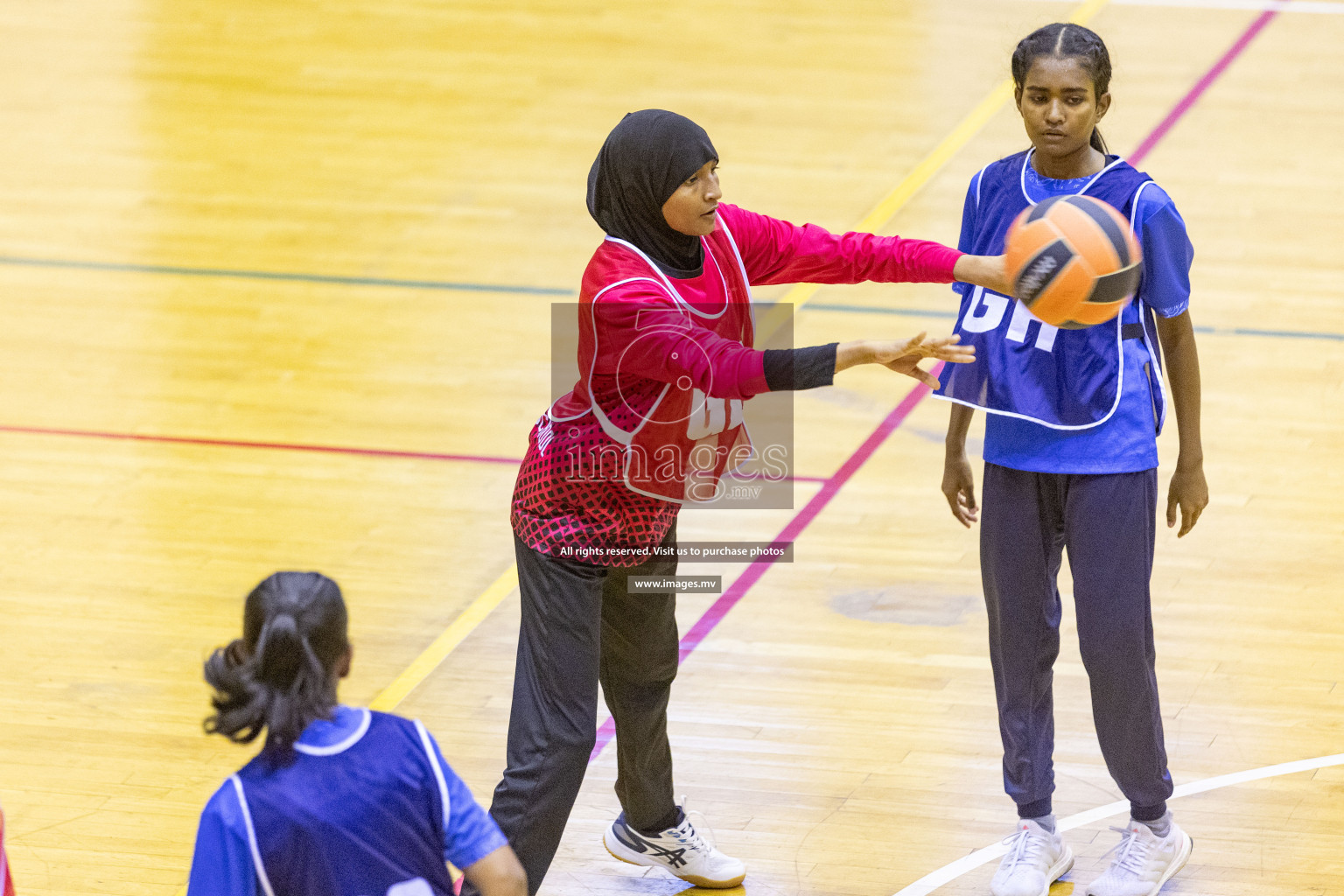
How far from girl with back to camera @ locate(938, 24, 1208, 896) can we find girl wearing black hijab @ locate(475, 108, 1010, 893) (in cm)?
22

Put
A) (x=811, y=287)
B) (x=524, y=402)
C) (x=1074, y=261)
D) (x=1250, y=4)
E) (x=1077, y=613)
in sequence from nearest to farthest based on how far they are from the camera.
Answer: (x=1074, y=261) < (x=1077, y=613) < (x=524, y=402) < (x=811, y=287) < (x=1250, y=4)

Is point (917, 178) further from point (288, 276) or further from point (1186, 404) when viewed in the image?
point (1186, 404)

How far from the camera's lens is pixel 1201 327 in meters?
7.27

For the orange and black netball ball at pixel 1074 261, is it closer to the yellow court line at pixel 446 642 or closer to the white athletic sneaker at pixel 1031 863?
the white athletic sneaker at pixel 1031 863

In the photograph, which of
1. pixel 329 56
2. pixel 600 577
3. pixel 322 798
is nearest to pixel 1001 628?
pixel 600 577

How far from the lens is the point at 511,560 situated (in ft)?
18.9

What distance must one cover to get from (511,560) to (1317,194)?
4628 mm

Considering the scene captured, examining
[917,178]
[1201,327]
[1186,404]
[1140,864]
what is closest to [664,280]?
[1186,404]

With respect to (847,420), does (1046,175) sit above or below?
above

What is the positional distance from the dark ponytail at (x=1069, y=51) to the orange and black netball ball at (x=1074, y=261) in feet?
0.91

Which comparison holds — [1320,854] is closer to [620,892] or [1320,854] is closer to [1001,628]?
[1001,628]

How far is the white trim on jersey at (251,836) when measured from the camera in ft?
8.23

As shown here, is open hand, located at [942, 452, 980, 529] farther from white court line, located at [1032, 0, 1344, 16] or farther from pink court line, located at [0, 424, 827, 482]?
white court line, located at [1032, 0, 1344, 16]

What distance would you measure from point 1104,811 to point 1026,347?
1.26 metres
